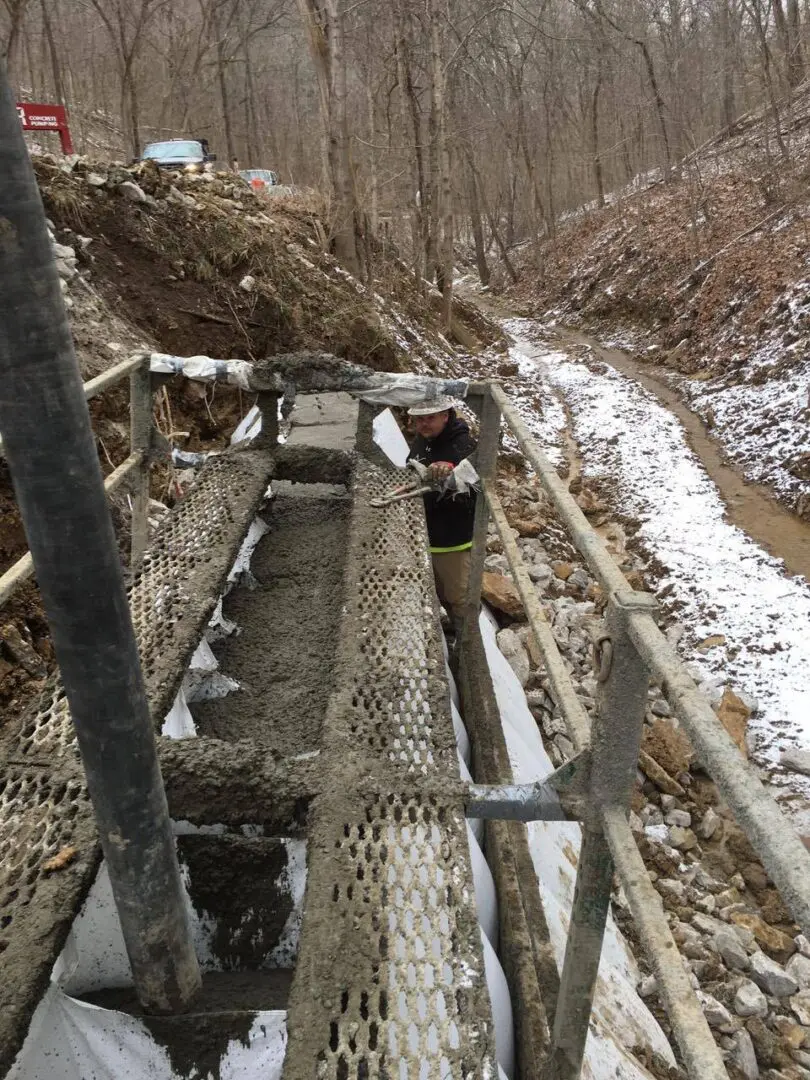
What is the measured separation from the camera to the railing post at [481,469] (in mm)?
3746

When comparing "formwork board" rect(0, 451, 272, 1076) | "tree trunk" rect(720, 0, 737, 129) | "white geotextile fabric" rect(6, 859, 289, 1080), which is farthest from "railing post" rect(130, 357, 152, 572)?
"tree trunk" rect(720, 0, 737, 129)

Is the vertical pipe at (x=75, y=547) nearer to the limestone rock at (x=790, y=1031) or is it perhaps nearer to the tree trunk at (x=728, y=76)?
the limestone rock at (x=790, y=1031)

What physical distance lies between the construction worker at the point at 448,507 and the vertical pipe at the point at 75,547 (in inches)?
122

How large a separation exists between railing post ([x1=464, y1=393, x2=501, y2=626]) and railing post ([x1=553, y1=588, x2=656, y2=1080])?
215 cm

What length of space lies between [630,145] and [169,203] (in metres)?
31.4

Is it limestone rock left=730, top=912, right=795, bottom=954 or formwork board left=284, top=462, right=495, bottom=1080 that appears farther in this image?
limestone rock left=730, top=912, right=795, bottom=954

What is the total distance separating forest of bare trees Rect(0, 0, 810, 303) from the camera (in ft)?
47.2

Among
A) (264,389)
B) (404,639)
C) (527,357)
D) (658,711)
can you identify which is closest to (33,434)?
(404,639)

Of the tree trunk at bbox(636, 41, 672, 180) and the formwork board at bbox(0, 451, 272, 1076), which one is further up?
the tree trunk at bbox(636, 41, 672, 180)

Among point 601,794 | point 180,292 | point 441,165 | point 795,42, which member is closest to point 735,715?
point 601,794

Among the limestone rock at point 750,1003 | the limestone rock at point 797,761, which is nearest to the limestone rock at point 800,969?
the limestone rock at point 750,1003

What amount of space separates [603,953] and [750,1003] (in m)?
1.22

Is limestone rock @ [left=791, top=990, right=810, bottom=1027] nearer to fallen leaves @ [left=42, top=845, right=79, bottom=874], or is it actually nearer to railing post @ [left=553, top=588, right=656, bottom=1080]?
railing post @ [left=553, top=588, right=656, bottom=1080]

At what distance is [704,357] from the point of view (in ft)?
47.7
